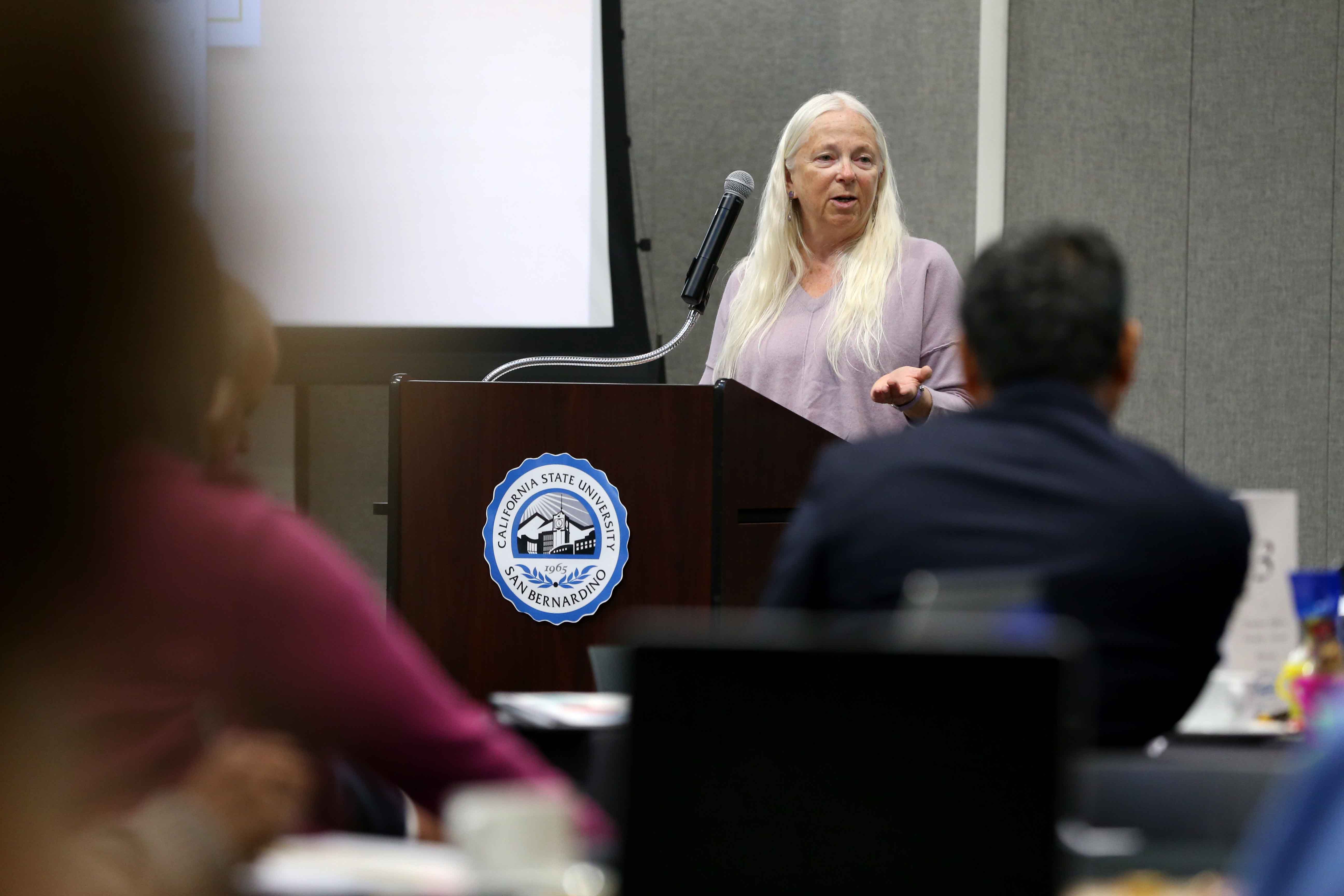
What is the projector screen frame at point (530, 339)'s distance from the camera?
3459 millimetres

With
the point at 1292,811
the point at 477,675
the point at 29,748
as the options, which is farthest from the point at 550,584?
the point at 1292,811

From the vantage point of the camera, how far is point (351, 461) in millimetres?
4102

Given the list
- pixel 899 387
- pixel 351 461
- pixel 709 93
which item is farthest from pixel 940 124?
pixel 899 387

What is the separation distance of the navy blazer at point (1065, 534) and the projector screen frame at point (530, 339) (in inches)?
90.6

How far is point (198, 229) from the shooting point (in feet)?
1.89

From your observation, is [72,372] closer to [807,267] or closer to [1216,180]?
[807,267]

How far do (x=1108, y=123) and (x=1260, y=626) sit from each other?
118 inches

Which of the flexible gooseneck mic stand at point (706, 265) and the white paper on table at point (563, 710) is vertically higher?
the flexible gooseneck mic stand at point (706, 265)

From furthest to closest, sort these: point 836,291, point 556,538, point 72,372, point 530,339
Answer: point 530,339 → point 836,291 → point 556,538 → point 72,372

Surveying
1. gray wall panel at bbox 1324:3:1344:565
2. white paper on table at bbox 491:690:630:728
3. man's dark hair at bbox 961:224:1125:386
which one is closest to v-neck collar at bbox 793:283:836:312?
man's dark hair at bbox 961:224:1125:386

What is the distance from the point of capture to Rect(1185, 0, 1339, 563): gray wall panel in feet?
12.9

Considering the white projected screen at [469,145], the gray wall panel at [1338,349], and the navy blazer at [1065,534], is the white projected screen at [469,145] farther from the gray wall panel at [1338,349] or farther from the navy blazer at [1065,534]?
the navy blazer at [1065,534]

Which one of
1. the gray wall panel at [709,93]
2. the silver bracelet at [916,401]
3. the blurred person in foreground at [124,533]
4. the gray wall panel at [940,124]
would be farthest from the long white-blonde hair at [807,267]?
the blurred person in foreground at [124,533]

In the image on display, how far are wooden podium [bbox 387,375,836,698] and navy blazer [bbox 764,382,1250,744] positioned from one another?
45.8 inches
